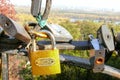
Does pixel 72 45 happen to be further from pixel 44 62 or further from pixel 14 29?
pixel 14 29

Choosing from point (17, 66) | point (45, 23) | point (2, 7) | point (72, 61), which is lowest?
point (17, 66)

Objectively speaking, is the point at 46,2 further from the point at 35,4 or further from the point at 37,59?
the point at 37,59

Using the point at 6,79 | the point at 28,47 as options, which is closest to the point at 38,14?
the point at 28,47

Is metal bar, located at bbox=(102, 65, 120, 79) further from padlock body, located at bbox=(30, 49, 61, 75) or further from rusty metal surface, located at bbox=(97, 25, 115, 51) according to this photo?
padlock body, located at bbox=(30, 49, 61, 75)

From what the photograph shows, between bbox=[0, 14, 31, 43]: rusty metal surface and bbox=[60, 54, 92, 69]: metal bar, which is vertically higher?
bbox=[0, 14, 31, 43]: rusty metal surface

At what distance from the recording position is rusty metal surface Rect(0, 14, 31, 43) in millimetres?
1254

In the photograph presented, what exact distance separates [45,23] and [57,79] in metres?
2.11

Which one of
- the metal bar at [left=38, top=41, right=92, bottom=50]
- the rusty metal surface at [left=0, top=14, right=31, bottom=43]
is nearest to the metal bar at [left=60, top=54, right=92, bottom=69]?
the metal bar at [left=38, top=41, right=92, bottom=50]

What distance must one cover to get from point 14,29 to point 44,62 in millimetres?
199

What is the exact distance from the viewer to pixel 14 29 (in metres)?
1.25

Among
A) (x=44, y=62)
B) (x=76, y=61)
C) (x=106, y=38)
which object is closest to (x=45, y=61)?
(x=44, y=62)

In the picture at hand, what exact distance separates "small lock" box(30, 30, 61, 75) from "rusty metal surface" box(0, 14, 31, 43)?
0.08 metres

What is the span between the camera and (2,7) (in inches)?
192

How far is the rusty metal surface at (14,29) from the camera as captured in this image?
125cm
